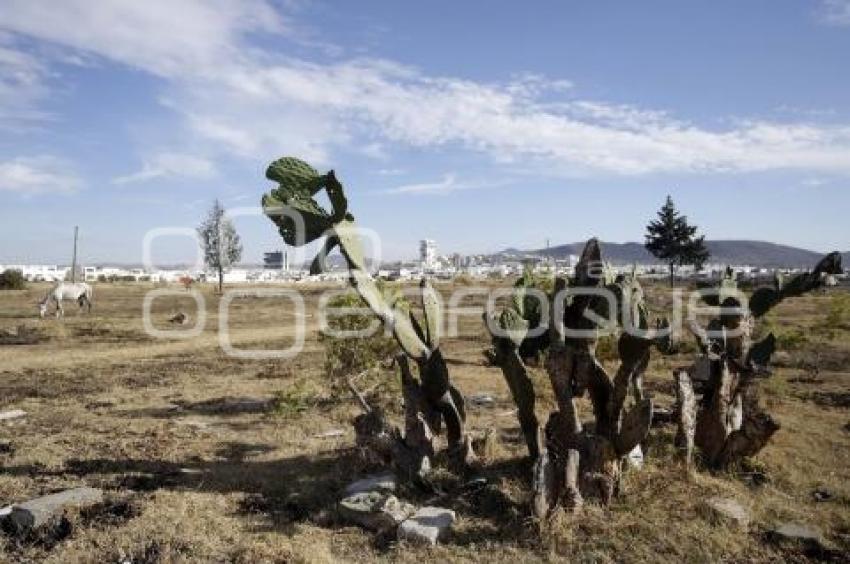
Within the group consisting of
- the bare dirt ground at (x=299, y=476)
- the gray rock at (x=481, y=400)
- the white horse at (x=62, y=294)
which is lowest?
the bare dirt ground at (x=299, y=476)

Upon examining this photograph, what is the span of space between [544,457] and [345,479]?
91.5 inches

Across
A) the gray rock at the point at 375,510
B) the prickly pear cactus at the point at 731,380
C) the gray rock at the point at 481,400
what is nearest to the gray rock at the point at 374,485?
the gray rock at the point at 375,510

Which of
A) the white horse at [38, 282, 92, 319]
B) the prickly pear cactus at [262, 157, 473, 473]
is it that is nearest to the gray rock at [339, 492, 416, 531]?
the prickly pear cactus at [262, 157, 473, 473]

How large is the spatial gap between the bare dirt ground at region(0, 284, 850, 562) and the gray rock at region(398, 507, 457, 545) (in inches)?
3.8

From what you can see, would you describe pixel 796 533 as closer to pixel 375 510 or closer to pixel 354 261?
pixel 375 510

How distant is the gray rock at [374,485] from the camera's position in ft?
22.3

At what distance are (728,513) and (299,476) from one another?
424 centimetres

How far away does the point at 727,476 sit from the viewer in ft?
24.1

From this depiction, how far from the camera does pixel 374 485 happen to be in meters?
6.82

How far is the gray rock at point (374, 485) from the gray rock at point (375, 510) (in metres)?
0.12

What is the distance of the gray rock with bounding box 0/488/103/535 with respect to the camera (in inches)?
245

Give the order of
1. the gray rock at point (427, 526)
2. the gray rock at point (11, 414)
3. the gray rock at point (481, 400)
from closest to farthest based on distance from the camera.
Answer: the gray rock at point (427, 526)
the gray rock at point (11, 414)
the gray rock at point (481, 400)

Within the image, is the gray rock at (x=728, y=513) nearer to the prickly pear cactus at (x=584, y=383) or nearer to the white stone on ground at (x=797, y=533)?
the white stone on ground at (x=797, y=533)

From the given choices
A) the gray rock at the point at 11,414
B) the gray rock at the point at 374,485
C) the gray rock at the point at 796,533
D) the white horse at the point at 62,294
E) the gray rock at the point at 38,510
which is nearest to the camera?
the gray rock at the point at 796,533
